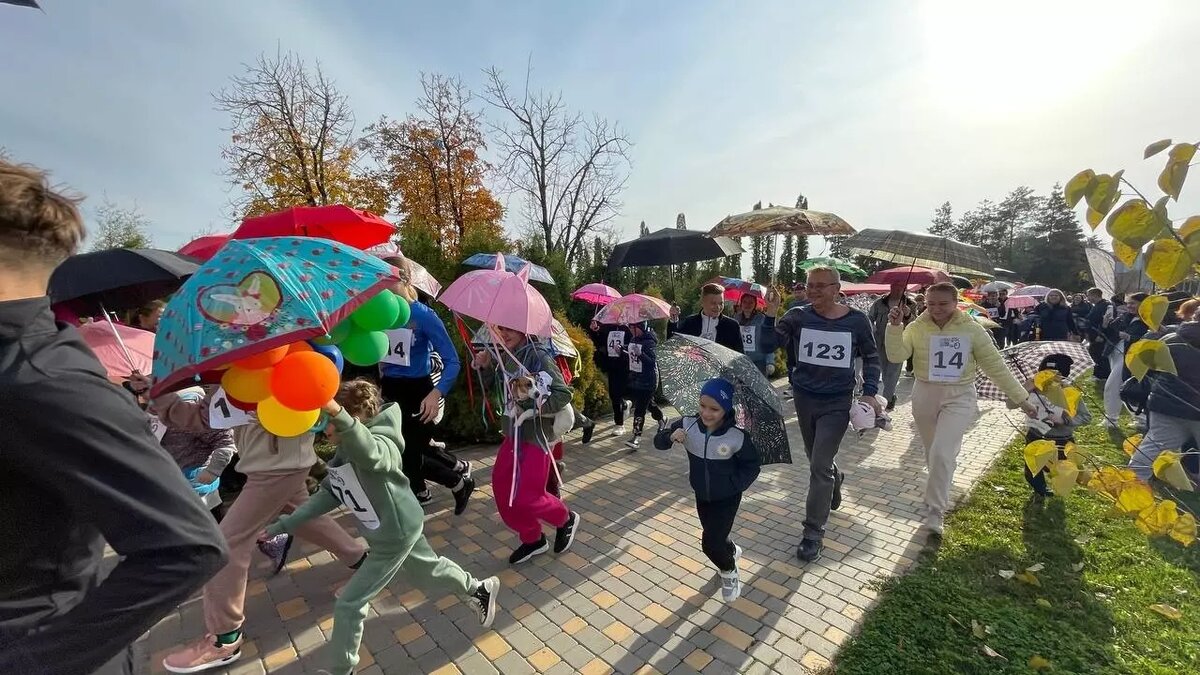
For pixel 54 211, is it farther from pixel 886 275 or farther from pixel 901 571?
pixel 886 275

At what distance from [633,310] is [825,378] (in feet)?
10.2

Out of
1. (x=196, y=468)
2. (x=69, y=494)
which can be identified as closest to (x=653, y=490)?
(x=196, y=468)

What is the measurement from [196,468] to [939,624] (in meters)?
4.85

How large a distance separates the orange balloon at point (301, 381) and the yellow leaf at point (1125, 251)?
6.98 feet

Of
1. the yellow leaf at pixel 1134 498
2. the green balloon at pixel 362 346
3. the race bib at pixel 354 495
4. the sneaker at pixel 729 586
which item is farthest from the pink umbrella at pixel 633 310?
the yellow leaf at pixel 1134 498

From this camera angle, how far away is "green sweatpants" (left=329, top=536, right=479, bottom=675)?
8.39 ft

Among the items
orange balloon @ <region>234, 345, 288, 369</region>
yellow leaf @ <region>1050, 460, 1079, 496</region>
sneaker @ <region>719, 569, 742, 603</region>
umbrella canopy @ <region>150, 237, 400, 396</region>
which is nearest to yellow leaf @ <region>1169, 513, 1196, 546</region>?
yellow leaf @ <region>1050, 460, 1079, 496</region>

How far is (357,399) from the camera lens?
283cm

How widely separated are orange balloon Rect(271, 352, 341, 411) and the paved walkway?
1.89m

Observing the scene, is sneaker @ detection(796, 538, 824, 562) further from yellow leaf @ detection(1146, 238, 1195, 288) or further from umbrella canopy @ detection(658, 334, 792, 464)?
yellow leaf @ detection(1146, 238, 1195, 288)

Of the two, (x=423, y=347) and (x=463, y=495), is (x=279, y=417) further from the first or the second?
(x=463, y=495)

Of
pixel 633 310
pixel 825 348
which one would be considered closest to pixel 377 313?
pixel 825 348

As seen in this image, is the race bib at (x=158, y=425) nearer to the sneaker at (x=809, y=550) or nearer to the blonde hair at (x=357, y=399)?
the blonde hair at (x=357, y=399)

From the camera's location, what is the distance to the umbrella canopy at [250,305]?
1549 mm
